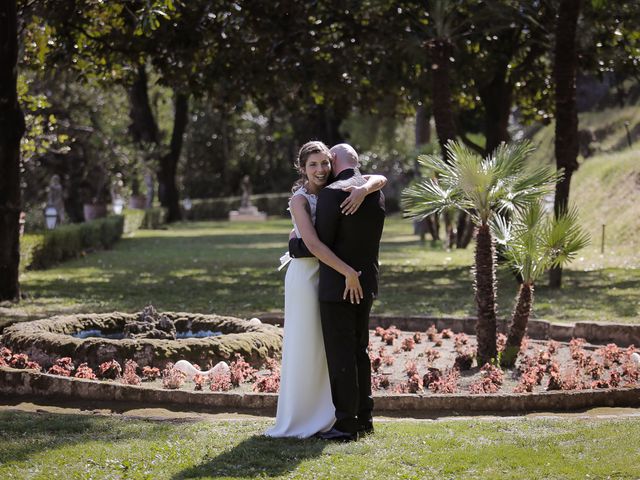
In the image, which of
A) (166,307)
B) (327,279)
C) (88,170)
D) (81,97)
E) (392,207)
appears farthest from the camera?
(392,207)

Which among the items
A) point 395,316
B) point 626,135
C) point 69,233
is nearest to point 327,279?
point 395,316

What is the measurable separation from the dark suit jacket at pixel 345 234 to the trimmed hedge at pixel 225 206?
5393cm

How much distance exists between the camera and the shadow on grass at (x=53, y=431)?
6.46m

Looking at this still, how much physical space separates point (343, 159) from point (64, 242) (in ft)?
63.5

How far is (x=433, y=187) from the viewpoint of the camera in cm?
998

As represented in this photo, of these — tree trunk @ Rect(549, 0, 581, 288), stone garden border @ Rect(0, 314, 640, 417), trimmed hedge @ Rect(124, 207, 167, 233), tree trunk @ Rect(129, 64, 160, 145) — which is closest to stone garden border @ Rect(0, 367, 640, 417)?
stone garden border @ Rect(0, 314, 640, 417)

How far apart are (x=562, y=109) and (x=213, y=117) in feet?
164

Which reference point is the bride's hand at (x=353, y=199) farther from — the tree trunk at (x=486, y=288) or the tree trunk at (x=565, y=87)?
the tree trunk at (x=565, y=87)

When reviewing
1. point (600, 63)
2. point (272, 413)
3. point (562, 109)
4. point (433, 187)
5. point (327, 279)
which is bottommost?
point (272, 413)

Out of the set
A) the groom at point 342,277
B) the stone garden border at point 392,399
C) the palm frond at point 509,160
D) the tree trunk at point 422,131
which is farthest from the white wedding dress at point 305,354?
the tree trunk at point 422,131

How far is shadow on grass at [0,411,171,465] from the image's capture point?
6457 millimetres

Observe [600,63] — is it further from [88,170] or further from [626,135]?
[88,170]

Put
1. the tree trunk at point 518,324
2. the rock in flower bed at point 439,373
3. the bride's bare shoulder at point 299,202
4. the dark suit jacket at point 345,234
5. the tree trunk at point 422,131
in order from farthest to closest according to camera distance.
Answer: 1. the tree trunk at point 422,131
2. the tree trunk at point 518,324
3. the rock in flower bed at point 439,373
4. the bride's bare shoulder at point 299,202
5. the dark suit jacket at point 345,234

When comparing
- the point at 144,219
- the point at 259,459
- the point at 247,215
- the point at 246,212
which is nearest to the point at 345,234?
the point at 259,459
